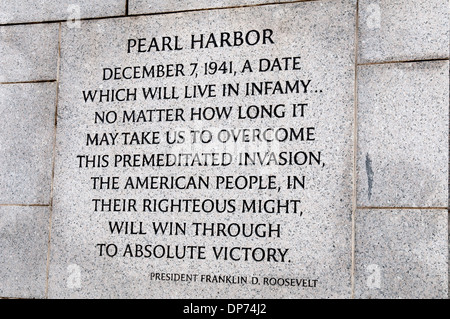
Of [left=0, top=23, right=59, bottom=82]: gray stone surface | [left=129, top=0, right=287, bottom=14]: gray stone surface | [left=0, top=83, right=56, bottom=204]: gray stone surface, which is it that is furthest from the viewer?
[left=0, top=23, right=59, bottom=82]: gray stone surface

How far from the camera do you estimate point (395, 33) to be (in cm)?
664

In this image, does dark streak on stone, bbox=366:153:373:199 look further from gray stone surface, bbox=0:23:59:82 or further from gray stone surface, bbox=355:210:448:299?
gray stone surface, bbox=0:23:59:82

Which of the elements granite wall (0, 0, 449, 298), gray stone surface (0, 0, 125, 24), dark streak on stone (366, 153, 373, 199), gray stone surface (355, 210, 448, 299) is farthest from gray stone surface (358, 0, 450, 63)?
gray stone surface (0, 0, 125, 24)

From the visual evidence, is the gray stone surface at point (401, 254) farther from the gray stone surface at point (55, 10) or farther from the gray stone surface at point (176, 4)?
the gray stone surface at point (55, 10)

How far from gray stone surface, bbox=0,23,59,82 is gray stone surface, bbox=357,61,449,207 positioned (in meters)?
3.75

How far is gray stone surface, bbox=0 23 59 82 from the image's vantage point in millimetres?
7730

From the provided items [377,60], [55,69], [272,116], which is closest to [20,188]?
[55,69]

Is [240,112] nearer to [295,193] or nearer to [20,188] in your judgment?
[295,193]

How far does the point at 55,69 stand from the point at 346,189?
3770mm

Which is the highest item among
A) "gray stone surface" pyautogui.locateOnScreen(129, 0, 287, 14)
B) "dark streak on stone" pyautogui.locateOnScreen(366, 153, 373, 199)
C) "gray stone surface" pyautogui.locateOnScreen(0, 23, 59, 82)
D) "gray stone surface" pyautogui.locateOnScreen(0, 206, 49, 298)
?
"gray stone surface" pyautogui.locateOnScreen(129, 0, 287, 14)

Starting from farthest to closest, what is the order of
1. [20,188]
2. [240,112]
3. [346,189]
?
[20,188]
[240,112]
[346,189]

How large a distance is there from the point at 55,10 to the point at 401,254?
4.96 metres

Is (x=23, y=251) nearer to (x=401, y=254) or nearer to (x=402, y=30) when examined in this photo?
(x=401, y=254)

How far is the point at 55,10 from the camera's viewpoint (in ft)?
25.5
